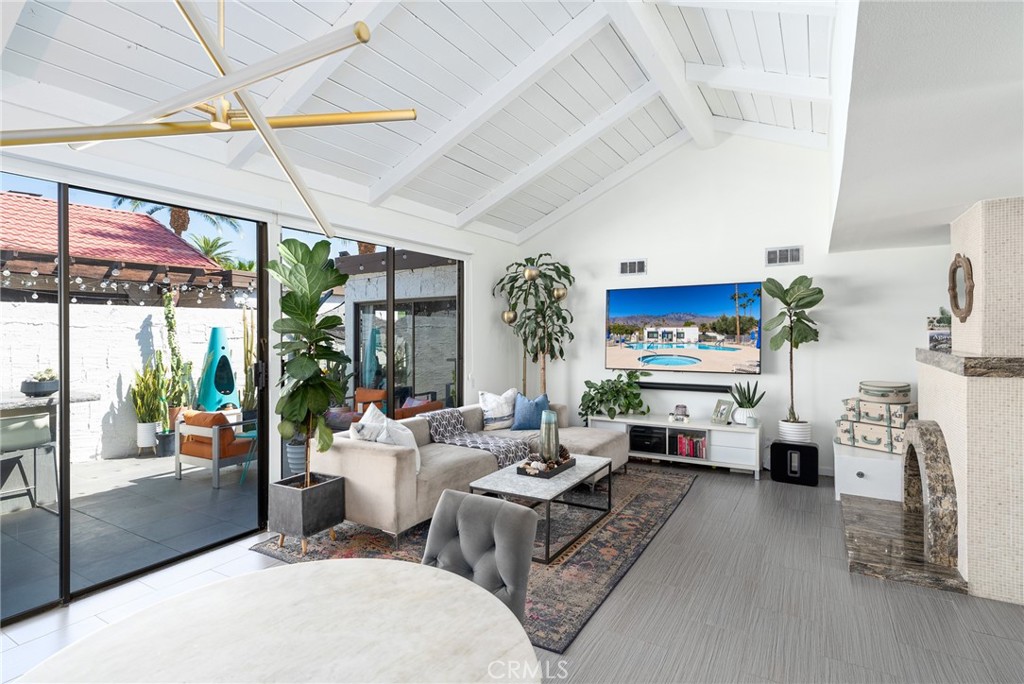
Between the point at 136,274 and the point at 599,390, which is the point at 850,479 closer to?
the point at 599,390

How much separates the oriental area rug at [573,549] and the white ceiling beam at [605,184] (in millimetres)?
3331

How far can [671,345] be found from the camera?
5738 mm

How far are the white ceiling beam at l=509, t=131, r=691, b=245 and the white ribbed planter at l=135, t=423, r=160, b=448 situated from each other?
4551mm

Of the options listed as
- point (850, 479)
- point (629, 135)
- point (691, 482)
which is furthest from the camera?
point (629, 135)

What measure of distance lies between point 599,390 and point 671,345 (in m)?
0.94

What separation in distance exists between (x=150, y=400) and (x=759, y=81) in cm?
492

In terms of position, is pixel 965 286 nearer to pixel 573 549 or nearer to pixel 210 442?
pixel 573 549

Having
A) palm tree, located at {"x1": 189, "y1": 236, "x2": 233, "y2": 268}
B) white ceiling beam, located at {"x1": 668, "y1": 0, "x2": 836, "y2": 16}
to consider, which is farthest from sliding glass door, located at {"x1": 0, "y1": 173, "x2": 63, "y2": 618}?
white ceiling beam, located at {"x1": 668, "y1": 0, "x2": 836, "y2": 16}

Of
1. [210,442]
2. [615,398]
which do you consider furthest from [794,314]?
[210,442]

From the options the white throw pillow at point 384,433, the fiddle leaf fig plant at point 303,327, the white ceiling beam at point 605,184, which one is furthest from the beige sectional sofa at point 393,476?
the white ceiling beam at point 605,184

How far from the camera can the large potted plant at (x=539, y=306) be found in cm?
605

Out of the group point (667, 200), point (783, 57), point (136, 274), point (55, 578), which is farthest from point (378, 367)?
point (783, 57)

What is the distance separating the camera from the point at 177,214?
3.33 meters

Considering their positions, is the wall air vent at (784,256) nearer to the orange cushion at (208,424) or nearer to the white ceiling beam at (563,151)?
the white ceiling beam at (563,151)
